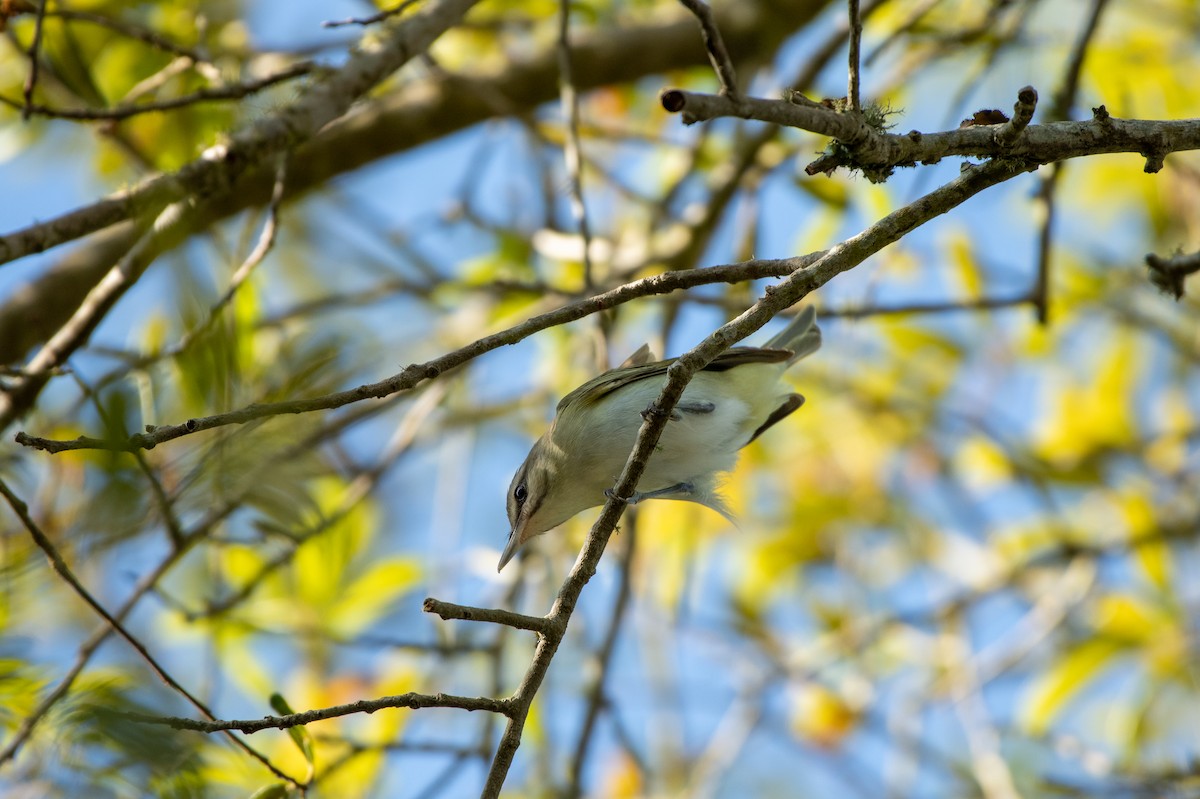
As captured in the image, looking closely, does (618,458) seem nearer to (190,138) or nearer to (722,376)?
(722,376)

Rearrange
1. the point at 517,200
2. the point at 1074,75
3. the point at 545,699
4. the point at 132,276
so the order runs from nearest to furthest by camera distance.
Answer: the point at 132,276, the point at 1074,75, the point at 545,699, the point at 517,200

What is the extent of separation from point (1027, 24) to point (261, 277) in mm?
3670

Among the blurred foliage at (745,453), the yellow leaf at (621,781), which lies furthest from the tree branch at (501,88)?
the yellow leaf at (621,781)

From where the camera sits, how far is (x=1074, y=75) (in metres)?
3.58

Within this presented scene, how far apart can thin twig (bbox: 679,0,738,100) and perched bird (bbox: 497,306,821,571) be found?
5.42 ft

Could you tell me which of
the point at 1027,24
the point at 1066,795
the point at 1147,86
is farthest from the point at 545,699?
the point at 1147,86

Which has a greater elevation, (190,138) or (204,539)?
(190,138)

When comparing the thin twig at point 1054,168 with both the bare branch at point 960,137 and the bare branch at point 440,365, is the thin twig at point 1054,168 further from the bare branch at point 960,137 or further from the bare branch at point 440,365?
the bare branch at point 440,365

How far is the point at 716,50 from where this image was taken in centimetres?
220

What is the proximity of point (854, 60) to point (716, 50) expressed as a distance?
273 mm

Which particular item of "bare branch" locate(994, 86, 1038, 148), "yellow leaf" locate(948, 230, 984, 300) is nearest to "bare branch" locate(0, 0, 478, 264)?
"bare branch" locate(994, 86, 1038, 148)

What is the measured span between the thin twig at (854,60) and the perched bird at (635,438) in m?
1.69

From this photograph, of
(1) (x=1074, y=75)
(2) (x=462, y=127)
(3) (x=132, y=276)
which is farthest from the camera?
(2) (x=462, y=127)

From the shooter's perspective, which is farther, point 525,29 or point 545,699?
point 525,29
